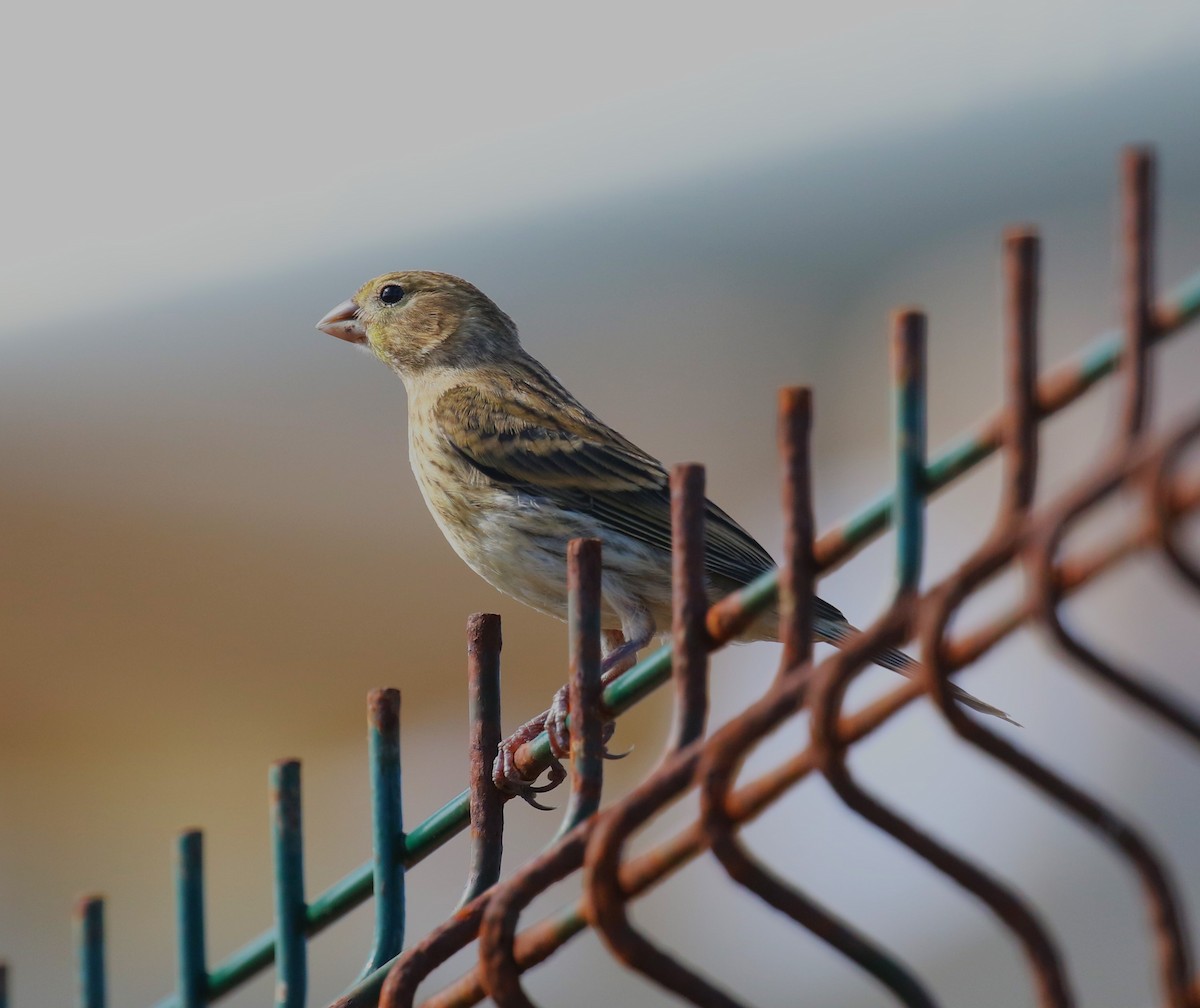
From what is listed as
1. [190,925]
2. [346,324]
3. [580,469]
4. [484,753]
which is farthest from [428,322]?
[484,753]

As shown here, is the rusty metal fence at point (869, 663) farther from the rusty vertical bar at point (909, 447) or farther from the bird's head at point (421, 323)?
the bird's head at point (421, 323)

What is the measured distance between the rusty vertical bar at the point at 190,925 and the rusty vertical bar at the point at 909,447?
1116mm

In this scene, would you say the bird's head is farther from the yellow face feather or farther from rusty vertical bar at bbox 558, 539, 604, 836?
rusty vertical bar at bbox 558, 539, 604, 836

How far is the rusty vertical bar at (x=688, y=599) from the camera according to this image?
1523mm

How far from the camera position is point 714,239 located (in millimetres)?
25875

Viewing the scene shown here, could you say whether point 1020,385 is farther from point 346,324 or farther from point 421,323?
point 346,324

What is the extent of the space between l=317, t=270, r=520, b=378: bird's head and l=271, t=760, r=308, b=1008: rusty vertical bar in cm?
370

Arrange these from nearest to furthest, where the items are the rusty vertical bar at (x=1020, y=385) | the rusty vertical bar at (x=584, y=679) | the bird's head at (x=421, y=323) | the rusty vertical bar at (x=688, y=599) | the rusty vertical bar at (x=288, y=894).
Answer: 1. the rusty vertical bar at (x=1020, y=385)
2. the rusty vertical bar at (x=688, y=599)
3. the rusty vertical bar at (x=584, y=679)
4. the rusty vertical bar at (x=288, y=894)
5. the bird's head at (x=421, y=323)

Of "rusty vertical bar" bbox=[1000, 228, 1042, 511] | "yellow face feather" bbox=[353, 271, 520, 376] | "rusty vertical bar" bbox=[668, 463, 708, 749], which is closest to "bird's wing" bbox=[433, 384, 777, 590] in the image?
"yellow face feather" bbox=[353, 271, 520, 376]

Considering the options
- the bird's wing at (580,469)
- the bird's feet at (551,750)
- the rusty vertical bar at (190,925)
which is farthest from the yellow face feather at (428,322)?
the rusty vertical bar at (190,925)

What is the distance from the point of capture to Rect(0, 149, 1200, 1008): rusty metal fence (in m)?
1.19

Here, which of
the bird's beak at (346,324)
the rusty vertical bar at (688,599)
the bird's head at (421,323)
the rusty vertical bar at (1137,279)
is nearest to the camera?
the rusty vertical bar at (1137,279)

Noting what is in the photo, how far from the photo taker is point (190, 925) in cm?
216

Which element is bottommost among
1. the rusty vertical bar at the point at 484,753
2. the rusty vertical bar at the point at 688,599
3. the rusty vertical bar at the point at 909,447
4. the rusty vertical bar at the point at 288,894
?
the rusty vertical bar at the point at 288,894
